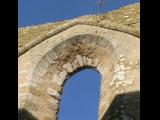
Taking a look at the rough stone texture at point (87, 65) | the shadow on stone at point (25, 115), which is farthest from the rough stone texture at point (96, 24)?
the shadow on stone at point (25, 115)

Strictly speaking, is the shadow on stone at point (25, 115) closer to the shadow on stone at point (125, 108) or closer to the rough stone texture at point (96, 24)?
the shadow on stone at point (125, 108)

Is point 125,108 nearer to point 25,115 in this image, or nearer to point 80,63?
point 25,115

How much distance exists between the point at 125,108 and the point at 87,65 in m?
1.51

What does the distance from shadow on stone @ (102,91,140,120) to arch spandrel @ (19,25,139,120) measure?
0.36 feet

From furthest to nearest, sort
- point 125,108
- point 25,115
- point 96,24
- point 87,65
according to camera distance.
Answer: point 96,24 < point 87,65 < point 25,115 < point 125,108

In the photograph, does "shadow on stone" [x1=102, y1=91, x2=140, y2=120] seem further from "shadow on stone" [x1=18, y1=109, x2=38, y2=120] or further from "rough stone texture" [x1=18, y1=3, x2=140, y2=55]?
"rough stone texture" [x1=18, y1=3, x2=140, y2=55]

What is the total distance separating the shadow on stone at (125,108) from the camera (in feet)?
17.8

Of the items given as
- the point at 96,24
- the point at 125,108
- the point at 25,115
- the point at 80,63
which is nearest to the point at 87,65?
the point at 80,63

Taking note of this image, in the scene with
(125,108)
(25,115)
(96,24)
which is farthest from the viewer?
(96,24)

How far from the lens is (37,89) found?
6.57 metres

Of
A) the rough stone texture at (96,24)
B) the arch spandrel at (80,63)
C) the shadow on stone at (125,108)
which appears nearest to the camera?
the shadow on stone at (125,108)

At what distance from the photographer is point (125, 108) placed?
5.54 meters

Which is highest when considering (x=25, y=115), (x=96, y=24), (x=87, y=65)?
(x=96, y=24)
